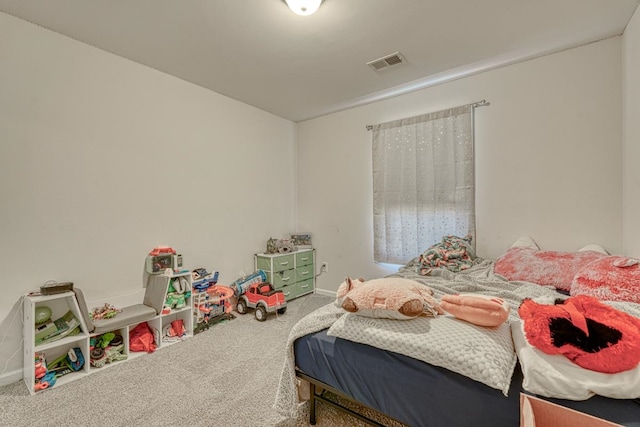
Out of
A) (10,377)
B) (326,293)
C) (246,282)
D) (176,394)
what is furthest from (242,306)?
(10,377)

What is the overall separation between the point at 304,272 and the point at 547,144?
9.93ft

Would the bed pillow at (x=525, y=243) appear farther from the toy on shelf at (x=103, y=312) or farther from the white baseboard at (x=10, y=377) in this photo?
the white baseboard at (x=10, y=377)

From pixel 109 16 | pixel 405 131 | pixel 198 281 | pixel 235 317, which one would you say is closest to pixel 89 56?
pixel 109 16

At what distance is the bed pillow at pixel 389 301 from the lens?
125cm

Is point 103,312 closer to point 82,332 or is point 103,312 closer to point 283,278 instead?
point 82,332

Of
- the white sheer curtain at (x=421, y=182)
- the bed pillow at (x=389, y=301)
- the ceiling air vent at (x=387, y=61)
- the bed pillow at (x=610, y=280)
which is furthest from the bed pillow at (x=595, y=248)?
the ceiling air vent at (x=387, y=61)

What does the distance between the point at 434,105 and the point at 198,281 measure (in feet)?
10.4

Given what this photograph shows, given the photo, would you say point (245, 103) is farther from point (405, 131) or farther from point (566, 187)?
point (566, 187)

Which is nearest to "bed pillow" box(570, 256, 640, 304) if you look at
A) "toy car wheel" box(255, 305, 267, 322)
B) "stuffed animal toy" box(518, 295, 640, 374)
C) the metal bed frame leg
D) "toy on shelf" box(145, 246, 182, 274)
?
"stuffed animal toy" box(518, 295, 640, 374)

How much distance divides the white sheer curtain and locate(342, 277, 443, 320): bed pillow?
6.04 feet

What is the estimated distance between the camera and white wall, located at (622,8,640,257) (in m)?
1.93

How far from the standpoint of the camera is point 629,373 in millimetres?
860

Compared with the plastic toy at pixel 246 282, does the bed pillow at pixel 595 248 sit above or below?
above

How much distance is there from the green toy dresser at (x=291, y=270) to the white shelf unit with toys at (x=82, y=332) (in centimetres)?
101
